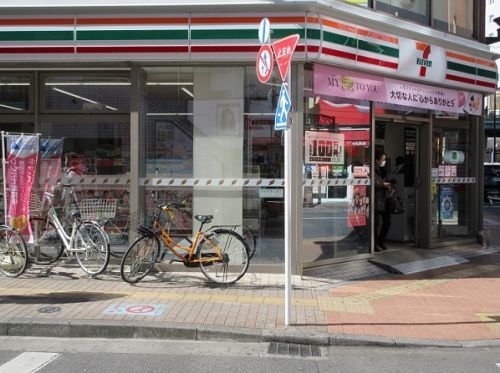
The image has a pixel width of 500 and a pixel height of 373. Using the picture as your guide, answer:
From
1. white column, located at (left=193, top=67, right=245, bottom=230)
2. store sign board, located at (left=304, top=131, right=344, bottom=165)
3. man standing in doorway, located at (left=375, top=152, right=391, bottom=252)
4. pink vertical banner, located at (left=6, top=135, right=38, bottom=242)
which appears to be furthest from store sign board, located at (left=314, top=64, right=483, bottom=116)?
pink vertical banner, located at (left=6, top=135, right=38, bottom=242)

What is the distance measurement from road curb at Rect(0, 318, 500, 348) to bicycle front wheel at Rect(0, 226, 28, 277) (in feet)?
7.01

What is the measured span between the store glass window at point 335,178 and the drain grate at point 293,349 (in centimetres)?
316

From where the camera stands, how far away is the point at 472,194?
1172 cm

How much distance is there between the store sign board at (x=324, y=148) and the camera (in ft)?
28.1

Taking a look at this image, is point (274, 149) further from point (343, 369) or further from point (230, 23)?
point (343, 369)

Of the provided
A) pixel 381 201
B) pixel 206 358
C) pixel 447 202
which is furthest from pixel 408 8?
pixel 206 358

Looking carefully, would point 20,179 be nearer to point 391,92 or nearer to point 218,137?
point 218,137

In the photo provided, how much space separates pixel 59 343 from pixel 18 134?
13.3 ft

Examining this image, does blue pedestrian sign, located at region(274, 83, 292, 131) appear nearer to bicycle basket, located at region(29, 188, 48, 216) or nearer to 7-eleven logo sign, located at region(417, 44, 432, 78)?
bicycle basket, located at region(29, 188, 48, 216)

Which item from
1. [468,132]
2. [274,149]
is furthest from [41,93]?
[468,132]

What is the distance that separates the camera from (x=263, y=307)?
6625mm

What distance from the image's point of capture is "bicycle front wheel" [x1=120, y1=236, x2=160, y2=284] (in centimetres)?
765

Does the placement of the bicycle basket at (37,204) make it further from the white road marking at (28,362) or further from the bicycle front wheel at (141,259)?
the white road marking at (28,362)

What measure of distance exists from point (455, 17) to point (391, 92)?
2970mm
